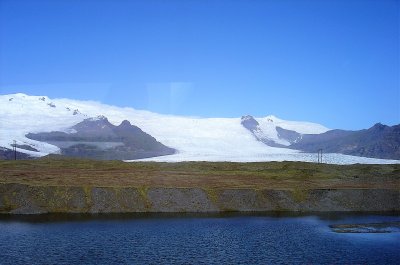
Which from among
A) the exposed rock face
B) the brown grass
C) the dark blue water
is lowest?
the dark blue water

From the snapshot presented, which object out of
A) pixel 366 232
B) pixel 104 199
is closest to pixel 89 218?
pixel 104 199

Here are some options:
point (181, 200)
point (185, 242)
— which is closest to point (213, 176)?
point (181, 200)

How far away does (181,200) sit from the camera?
75.3 m

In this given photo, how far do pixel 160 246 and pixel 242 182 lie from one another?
50.1 metres

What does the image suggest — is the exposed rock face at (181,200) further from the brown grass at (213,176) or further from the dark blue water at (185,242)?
the dark blue water at (185,242)

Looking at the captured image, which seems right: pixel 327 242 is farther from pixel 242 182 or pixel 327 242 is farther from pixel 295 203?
pixel 242 182

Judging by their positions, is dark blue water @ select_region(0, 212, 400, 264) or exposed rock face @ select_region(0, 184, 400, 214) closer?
dark blue water @ select_region(0, 212, 400, 264)

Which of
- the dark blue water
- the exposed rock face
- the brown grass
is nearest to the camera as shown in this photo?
the dark blue water

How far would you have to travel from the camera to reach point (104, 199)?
238 feet

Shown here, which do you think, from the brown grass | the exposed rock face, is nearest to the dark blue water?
the exposed rock face

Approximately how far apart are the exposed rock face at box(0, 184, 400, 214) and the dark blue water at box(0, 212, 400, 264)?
21.1 feet

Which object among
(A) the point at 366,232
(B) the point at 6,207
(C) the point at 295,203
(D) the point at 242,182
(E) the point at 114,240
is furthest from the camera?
(D) the point at 242,182

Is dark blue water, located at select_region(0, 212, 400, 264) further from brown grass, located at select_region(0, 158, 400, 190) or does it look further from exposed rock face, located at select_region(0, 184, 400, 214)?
brown grass, located at select_region(0, 158, 400, 190)

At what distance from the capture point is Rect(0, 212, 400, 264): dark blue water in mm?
39875
